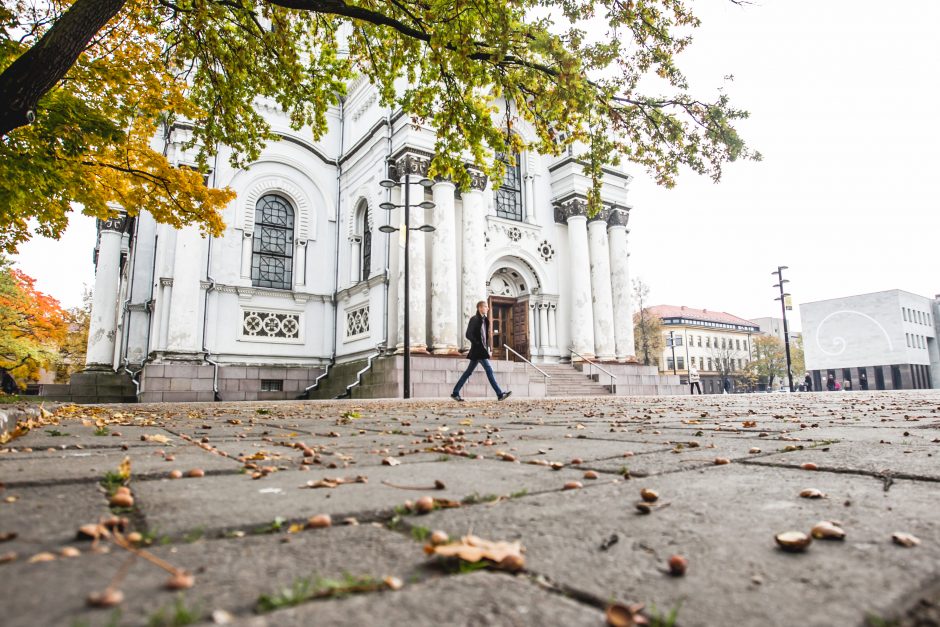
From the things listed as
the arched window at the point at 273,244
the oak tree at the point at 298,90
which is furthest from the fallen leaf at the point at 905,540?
the arched window at the point at 273,244

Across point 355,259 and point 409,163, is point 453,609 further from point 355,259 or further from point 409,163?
point 355,259

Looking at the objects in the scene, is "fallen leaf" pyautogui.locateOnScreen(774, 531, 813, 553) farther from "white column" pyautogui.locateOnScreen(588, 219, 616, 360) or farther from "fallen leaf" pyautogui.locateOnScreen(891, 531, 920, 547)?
"white column" pyautogui.locateOnScreen(588, 219, 616, 360)

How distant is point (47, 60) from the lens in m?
4.62

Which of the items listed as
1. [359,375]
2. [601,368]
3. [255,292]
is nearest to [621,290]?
[601,368]

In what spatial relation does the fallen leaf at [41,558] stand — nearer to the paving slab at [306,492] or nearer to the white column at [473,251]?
the paving slab at [306,492]

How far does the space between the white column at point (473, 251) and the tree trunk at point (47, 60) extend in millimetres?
13976

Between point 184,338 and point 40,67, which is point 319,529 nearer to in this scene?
point 40,67

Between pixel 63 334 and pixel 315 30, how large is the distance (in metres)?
21.9

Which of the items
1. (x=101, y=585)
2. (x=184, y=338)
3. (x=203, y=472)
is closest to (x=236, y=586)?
(x=101, y=585)

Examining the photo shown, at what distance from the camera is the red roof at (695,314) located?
8250cm

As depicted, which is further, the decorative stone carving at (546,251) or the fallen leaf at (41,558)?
the decorative stone carving at (546,251)

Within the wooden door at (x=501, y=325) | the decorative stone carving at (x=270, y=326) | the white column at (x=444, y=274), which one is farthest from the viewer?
the wooden door at (x=501, y=325)

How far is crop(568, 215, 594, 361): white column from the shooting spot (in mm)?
21141

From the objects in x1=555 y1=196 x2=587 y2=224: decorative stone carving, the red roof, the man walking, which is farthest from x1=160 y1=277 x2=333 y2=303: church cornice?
the red roof
